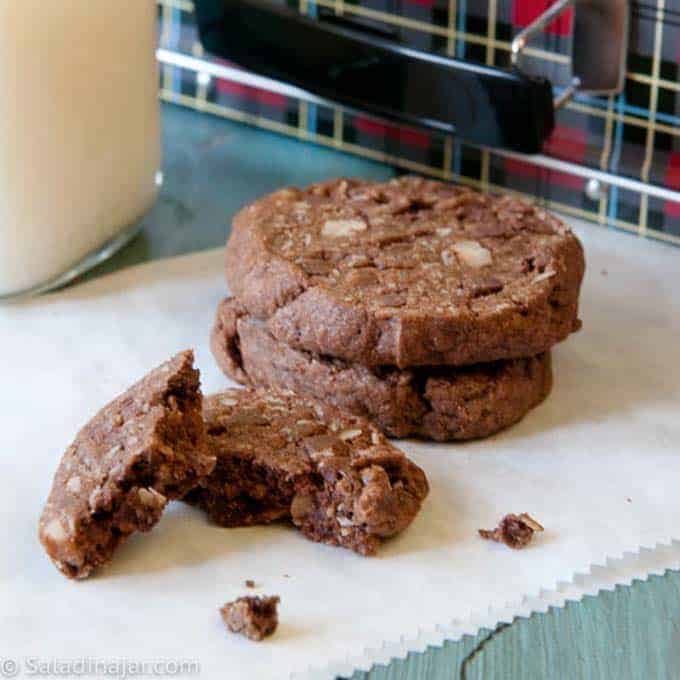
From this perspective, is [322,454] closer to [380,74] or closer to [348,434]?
[348,434]

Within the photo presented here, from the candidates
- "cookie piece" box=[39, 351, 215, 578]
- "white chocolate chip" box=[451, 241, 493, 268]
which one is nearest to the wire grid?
"white chocolate chip" box=[451, 241, 493, 268]

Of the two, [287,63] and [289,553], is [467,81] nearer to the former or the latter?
[287,63]

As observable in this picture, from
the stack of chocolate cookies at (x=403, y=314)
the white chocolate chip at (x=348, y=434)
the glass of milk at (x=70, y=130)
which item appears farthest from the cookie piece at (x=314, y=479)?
the glass of milk at (x=70, y=130)

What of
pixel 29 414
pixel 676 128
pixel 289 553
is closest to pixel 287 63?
pixel 676 128

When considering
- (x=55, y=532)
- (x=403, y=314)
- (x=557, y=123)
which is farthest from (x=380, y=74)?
(x=55, y=532)

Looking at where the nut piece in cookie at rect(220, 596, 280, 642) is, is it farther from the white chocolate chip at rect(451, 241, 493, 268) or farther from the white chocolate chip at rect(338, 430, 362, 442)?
the white chocolate chip at rect(451, 241, 493, 268)

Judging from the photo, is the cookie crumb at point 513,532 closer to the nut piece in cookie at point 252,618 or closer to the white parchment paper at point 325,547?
the white parchment paper at point 325,547
